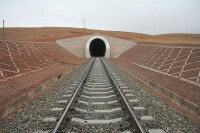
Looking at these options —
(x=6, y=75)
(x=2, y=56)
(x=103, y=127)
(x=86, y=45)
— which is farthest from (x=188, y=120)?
(x=86, y=45)

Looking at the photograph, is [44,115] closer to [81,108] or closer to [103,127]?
[81,108]

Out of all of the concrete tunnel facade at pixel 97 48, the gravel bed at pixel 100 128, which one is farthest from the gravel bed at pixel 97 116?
the concrete tunnel facade at pixel 97 48

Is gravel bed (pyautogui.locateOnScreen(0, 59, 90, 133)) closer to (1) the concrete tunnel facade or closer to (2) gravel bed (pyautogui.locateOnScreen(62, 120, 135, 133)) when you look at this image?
(2) gravel bed (pyautogui.locateOnScreen(62, 120, 135, 133))

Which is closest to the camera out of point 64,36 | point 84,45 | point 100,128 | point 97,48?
point 100,128

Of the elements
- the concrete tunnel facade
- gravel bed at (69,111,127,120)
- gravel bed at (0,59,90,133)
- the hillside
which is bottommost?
gravel bed at (0,59,90,133)

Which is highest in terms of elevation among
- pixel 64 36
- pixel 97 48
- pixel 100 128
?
pixel 64 36

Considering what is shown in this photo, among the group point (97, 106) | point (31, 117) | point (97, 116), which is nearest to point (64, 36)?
point (97, 106)

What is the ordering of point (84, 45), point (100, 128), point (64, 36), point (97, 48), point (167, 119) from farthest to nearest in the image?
point (97, 48) → point (64, 36) → point (84, 45) → point (167, 119) → point (100, 128)

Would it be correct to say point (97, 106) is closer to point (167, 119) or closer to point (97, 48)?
point (167, 119)

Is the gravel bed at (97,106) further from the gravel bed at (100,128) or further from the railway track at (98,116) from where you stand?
the gravel bed at (100,128)

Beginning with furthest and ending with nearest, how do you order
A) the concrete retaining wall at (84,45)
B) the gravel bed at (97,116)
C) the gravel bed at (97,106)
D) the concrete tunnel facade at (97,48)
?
1. the concrete tunnel facade at (97,48)
2. the concrete retaining wall at (84,45)
3. the gravel bed at (97,106)
4. the gravel bed at (97,116)

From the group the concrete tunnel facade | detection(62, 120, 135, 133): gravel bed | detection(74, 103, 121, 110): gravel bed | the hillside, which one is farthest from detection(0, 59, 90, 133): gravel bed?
the hillside

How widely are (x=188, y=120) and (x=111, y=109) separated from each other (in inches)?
94.9

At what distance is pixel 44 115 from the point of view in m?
→ 5.09
